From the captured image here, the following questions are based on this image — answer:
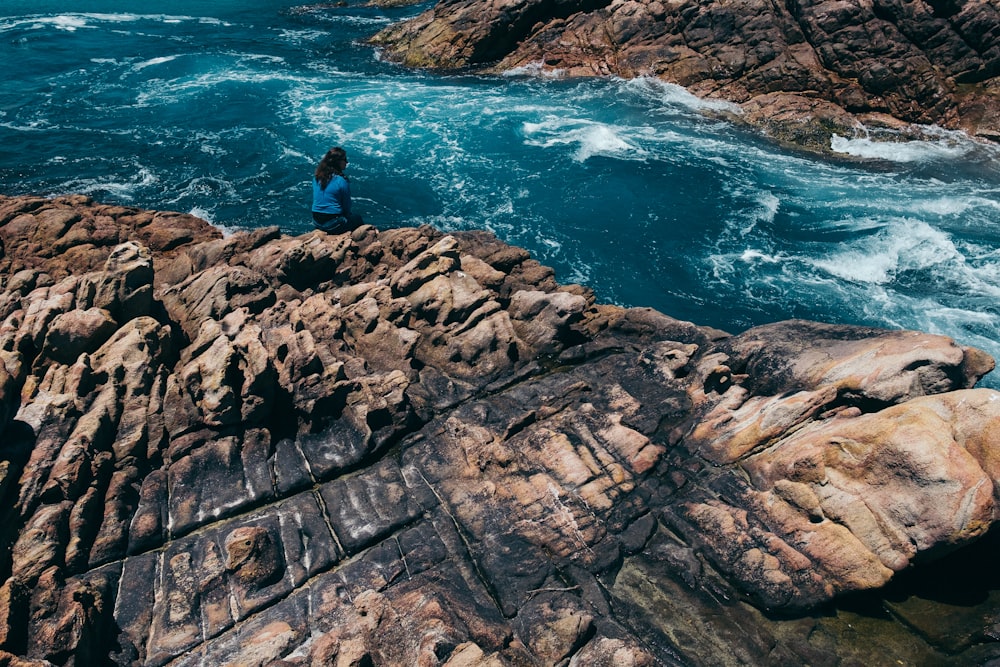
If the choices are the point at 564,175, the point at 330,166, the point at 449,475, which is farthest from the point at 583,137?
the point at 449,475

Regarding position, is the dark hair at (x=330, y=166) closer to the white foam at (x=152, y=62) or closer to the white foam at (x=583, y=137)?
the white foam at (x=583, y=137)

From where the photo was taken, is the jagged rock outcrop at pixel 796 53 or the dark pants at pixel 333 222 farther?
the jagged rock outcrop at pixel 796 53

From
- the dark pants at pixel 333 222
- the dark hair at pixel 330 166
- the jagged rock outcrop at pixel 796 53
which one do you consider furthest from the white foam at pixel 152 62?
the dark hair at pixel 330 166

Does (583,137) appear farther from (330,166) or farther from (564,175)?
(330,166)

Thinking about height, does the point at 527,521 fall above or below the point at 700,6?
below

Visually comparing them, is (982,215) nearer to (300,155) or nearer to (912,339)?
(912,339)

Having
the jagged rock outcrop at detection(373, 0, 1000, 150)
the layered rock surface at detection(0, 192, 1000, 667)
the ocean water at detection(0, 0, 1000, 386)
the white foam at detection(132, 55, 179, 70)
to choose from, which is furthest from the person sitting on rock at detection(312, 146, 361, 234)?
the white foam at detection(132, 55, 179, 70)


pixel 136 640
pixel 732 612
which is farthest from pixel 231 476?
pixel 732 612
